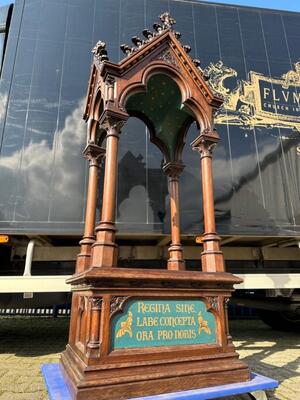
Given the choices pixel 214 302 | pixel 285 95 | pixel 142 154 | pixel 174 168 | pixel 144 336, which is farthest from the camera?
pixel 285 95

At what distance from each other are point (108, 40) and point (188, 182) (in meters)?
3.86

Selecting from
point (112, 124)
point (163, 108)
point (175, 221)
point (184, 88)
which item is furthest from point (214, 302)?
point (163, 108)

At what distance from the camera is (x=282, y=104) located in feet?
22.2

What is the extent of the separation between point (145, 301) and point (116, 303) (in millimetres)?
296

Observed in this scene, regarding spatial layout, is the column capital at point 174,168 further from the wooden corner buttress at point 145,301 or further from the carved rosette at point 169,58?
the carved rosette at point 169,58

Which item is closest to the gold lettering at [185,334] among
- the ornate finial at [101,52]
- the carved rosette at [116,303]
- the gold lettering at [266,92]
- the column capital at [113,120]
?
the carved rosette at [116,303]

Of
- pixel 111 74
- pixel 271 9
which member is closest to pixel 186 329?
pixel 111 74

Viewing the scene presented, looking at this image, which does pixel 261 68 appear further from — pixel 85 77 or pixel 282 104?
pixel 85 77

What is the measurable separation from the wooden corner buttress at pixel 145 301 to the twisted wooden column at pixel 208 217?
0.5 inches

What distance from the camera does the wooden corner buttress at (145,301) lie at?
2441 millimetres

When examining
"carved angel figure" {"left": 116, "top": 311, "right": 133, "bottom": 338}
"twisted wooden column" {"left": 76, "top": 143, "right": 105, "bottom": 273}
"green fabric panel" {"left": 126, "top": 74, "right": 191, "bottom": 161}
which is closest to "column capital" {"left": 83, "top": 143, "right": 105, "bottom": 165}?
"twisted wooden column" {"left": 76, "top": 143, "right": 105, "bottom": 273}

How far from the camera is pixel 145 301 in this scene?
2.71 m

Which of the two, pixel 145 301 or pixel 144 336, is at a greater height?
pixel 145 301

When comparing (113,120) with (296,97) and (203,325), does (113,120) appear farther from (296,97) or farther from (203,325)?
(296,97)
